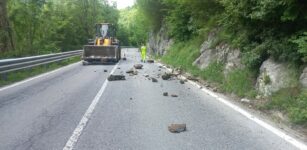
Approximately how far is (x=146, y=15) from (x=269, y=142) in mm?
38442

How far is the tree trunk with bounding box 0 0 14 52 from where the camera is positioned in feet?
69.2

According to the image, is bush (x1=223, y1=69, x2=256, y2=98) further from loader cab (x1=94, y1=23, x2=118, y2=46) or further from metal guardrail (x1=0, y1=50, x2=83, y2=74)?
loader cab (x1=94, y1=23, x2=118, y2=46)

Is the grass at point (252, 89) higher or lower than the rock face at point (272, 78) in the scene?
lower

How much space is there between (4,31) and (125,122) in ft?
53.0

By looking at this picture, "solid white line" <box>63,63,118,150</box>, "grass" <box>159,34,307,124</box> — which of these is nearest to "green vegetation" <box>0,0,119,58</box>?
"grass" <box>159,34,307,124</box>

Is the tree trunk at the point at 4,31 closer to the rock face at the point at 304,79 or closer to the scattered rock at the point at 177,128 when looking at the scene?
the scattered rock at the point at 177,128

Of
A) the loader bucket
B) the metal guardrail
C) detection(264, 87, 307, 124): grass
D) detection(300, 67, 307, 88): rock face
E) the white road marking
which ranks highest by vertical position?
detection(300, 67, 307, 88): rock face

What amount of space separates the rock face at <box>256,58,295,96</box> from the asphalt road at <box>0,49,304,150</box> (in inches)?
44.9

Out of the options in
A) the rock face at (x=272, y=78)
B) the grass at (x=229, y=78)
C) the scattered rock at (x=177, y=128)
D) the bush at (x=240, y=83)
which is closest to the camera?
the scattered rock at (x=177, y=128)

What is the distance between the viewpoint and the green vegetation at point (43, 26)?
22734mm

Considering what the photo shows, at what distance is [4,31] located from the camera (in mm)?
21109

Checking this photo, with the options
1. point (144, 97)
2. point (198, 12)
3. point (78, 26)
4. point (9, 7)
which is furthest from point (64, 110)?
point (78, 26)

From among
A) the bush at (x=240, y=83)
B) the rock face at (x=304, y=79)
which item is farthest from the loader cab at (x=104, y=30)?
the rock face at (x=304, y=79)

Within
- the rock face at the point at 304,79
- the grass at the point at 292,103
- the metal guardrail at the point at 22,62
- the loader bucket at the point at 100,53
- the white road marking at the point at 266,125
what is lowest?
the loader bucket at the point at 100,53
